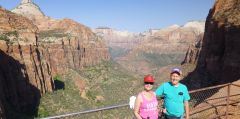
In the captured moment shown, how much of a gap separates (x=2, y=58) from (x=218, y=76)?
5691 cm

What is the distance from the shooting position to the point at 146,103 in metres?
11.1

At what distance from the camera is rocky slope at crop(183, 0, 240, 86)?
53625mm

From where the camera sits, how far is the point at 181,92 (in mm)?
12102

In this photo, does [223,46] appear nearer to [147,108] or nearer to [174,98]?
[174,98]

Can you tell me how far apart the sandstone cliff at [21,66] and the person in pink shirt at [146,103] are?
252 feet

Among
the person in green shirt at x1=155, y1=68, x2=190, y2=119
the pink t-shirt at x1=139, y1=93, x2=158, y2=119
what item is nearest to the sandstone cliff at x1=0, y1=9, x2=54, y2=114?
the person in green shirt at x1=155, y1=68, x2=190, y2=119

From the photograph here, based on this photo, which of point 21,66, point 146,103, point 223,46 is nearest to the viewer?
point 146,103

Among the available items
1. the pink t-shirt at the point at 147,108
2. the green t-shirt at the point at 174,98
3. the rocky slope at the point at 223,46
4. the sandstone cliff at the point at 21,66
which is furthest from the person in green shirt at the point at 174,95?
the sandstone cliff at the point at 21,66

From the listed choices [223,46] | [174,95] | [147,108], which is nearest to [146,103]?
[147,108]

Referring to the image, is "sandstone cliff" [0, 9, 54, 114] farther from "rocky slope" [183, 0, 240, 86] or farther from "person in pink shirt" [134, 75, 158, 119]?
"person in pink shirt" [134, 75, 158, 119]

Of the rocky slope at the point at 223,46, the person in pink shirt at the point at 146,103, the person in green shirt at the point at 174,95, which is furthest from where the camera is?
the rocky slope at the point at 223,46

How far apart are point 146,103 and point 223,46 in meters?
54.3

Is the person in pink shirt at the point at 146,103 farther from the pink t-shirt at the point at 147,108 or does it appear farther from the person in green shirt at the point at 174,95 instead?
the person in green shirt at the point at 174,95

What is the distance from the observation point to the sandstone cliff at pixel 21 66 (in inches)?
3691
